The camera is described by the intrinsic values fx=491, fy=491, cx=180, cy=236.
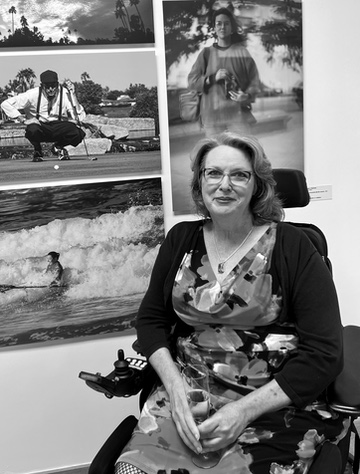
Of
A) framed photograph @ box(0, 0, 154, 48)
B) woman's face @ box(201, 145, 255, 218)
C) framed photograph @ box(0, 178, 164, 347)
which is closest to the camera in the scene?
woman's face @ box(201, 145, 255, 218)

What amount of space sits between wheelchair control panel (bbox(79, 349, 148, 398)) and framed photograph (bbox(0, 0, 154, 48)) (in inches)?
47.8

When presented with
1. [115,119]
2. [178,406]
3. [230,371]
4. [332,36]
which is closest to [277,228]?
[230,371]

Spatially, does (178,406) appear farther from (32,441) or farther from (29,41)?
(29,41)

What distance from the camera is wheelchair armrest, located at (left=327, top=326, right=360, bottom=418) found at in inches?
53.8

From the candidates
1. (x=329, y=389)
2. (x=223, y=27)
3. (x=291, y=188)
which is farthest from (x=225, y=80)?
(x=329, y=389)

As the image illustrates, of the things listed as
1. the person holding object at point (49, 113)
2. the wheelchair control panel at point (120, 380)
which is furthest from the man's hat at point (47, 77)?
the wheelchair control panel at point (120, 380)

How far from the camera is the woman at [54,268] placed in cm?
202

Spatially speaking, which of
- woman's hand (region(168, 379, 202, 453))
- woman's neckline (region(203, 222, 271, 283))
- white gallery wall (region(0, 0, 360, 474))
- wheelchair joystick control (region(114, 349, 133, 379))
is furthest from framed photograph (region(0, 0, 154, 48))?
woman's hand (region(168, 379, 202, 453))

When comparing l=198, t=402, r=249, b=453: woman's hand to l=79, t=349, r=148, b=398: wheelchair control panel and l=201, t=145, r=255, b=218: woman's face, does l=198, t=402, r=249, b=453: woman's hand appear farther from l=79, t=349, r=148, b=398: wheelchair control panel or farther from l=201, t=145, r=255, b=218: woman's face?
l=201, t=145, r=255, b=218: woman's face

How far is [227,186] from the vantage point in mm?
1485

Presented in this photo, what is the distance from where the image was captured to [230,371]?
1.50m

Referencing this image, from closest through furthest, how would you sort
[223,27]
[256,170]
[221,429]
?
[221,429] < [256,170] < [223,27]

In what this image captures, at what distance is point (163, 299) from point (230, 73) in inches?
39.5

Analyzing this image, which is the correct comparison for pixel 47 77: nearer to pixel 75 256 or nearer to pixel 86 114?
pixel 86 114
